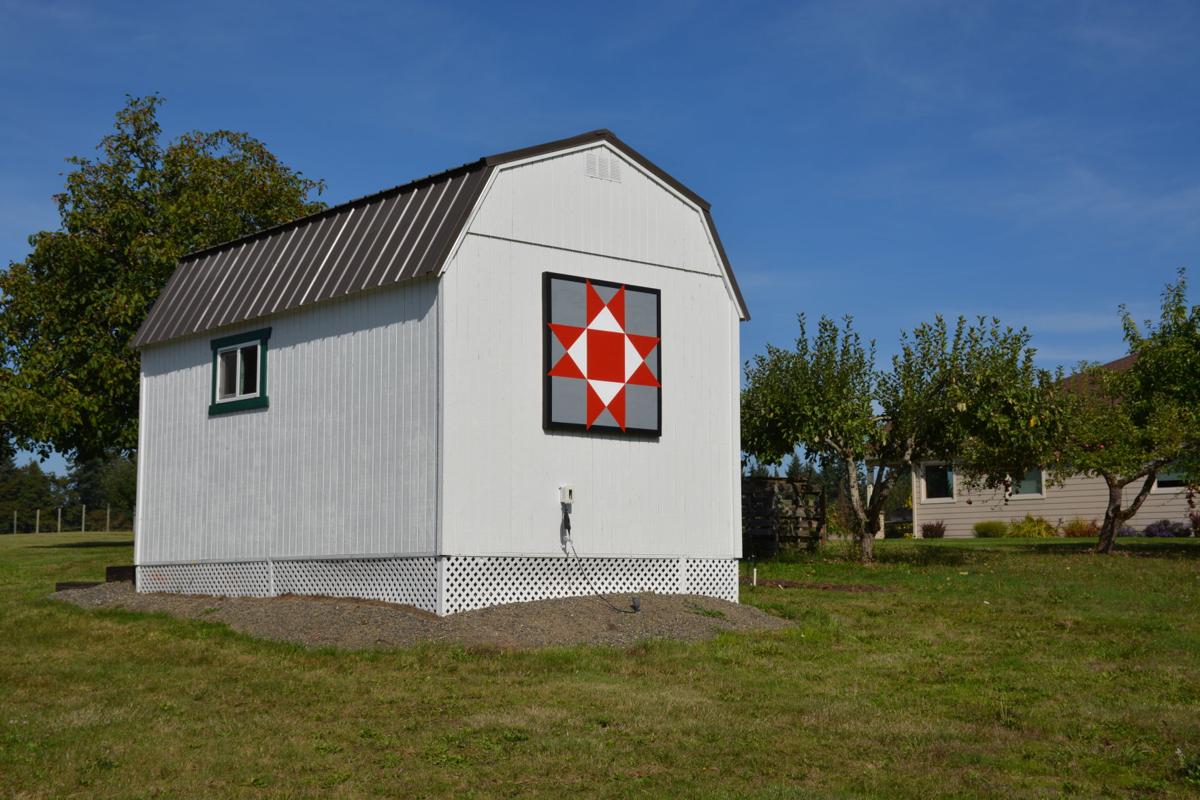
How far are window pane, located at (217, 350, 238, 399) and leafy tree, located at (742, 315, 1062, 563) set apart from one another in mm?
10683

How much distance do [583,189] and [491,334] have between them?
2639 millimetres

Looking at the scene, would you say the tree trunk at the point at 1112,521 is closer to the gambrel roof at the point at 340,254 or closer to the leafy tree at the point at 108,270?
the gambrel roof at the point at 340,254

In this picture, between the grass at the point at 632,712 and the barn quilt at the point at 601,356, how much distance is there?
3491mm

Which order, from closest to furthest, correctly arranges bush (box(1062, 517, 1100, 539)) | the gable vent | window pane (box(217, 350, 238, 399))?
the gable vent < window pane (box(217, 350, 238, 399)) < bush (box(1062, 517, 1100, 539))

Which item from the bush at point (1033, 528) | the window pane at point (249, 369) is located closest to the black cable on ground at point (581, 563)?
the window pane at point (249, 369)

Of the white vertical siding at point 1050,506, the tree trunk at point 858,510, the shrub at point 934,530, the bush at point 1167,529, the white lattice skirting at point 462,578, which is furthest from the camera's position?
the shrub at point 934,530

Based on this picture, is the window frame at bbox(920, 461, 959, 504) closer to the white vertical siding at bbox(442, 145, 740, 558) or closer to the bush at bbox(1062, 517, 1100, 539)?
the bush at bbox(1062, 517, 1100, 539)

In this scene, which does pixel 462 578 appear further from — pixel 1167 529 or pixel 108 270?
pixel 1167 529

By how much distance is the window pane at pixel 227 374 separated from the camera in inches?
744

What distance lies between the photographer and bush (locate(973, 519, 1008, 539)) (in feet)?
136

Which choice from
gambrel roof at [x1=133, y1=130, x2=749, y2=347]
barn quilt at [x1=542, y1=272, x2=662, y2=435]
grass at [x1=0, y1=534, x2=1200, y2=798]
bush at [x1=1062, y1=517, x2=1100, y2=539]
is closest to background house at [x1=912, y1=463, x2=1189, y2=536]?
bush at [x1=1062, y1=517, x2=1100, y2=539]

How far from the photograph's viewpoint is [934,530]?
42906 mm

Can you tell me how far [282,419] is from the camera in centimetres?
1777

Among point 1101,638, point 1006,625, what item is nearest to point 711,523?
point 1006,625
